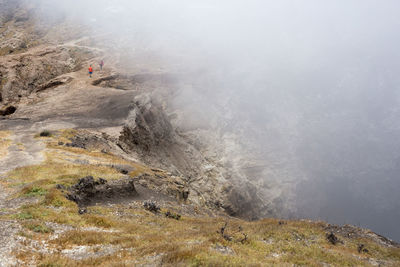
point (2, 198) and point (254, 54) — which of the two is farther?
point (254, 54)

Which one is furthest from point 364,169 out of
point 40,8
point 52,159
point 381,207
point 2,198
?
point 40,8

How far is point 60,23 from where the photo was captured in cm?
10962

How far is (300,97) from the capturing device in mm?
80062

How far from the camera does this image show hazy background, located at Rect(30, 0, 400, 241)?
62781 mm

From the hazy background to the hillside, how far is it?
303 inches

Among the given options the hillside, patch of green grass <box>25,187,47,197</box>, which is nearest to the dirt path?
the hillside

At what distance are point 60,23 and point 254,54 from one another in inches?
3025

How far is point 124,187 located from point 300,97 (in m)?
69.6

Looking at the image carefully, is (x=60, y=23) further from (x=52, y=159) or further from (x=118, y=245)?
(x=118, y=245)

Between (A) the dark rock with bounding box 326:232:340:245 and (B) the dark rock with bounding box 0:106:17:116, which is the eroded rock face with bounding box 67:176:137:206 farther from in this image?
(B) the dark rock with bounding box 0:106:17:116

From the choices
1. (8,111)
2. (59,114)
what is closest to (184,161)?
(59,114)

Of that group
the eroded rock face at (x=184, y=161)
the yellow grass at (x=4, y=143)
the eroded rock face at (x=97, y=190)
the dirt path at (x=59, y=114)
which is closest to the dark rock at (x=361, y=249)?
the eroded rock face at (x=97, y=190)

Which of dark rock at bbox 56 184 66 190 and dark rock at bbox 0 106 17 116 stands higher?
dark rock at bbox 56 184 66 190

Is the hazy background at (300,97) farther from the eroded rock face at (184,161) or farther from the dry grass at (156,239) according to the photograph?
the dry grass at (156,239)
